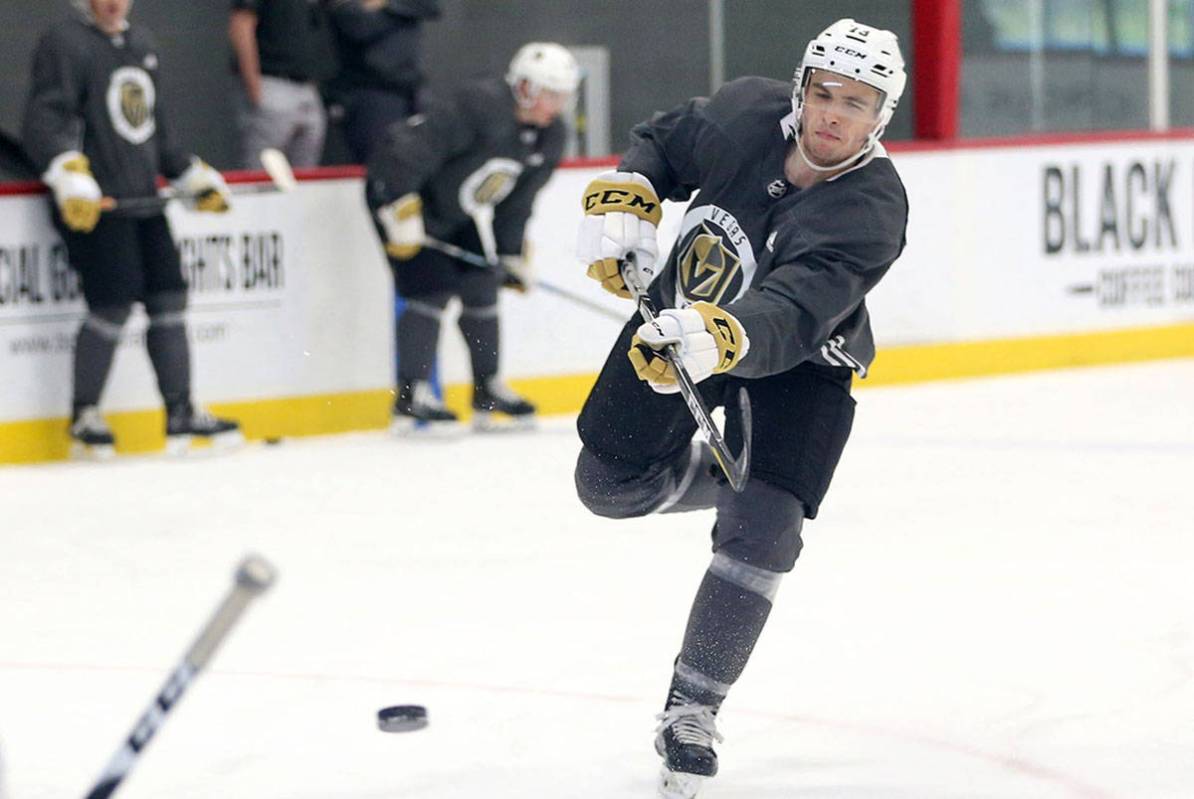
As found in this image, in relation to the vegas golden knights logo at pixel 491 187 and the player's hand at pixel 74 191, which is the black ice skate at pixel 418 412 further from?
the player's hand at pixel 74 191

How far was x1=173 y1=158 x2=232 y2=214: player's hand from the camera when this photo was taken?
624cm

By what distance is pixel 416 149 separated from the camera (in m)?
6.39

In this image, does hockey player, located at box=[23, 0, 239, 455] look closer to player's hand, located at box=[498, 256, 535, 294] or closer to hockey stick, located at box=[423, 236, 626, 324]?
hockey stick, located at box=[423, 236, 626, 324]

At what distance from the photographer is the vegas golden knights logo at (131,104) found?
6.16 meters

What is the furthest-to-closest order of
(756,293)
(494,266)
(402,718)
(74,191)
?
(494,266) < (74,191) < (402,718) < (756,293)

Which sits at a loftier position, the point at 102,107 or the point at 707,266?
the point at 102,107

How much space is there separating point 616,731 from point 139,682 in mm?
864

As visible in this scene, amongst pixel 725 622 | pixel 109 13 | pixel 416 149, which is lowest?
pixel 725 622

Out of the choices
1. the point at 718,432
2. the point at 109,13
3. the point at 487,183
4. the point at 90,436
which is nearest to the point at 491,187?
the point at 487,183

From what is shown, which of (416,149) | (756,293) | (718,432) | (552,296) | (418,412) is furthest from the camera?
(552,296)

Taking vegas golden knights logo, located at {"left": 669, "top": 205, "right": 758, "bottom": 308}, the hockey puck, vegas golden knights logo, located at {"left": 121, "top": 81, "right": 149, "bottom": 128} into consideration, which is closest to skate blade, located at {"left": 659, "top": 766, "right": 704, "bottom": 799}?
the hockey puck

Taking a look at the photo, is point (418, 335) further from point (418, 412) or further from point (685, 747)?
point (685, 747)

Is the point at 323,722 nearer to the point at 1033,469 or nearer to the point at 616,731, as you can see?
the point at 616,731

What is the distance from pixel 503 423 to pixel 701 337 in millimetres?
3933
